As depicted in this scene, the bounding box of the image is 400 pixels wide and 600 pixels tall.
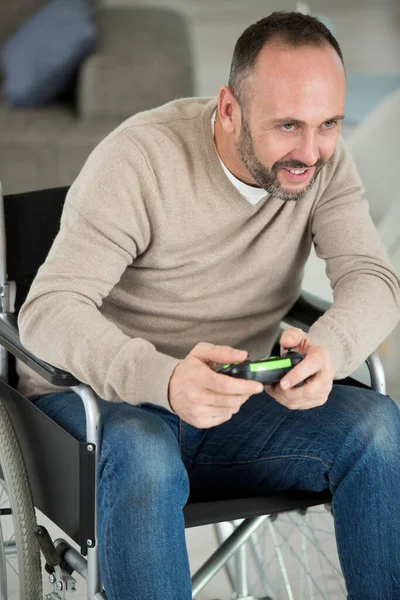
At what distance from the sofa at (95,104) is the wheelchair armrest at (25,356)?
205cm

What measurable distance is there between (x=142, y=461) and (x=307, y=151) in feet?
1.61

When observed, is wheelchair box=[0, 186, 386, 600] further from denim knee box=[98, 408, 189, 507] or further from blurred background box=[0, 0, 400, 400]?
blurred background box=[0, 0, 400, 400]

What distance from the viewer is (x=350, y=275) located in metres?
1.57

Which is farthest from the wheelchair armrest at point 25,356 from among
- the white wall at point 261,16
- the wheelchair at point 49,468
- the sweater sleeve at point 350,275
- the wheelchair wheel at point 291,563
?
the white wall at point 261,16

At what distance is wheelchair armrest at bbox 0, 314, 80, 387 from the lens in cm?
132

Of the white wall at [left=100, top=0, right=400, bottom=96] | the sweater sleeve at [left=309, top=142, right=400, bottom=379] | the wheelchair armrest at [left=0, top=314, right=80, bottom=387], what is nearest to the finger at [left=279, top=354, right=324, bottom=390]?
the sweater sleeve at [left=309, top=142, right=400, bottom=379]

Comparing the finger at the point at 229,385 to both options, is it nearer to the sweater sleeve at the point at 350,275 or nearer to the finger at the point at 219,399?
the finger at the point at 219,399

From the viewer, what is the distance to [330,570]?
79.6 inches

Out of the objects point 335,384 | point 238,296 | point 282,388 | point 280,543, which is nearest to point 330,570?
point 280,543

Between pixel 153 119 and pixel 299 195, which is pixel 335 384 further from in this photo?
pixel 153 119

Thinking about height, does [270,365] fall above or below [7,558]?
above

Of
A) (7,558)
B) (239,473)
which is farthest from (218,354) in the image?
(7,558)

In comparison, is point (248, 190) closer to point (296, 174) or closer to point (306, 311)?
point (296, 174)

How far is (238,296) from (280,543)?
2.48ft
